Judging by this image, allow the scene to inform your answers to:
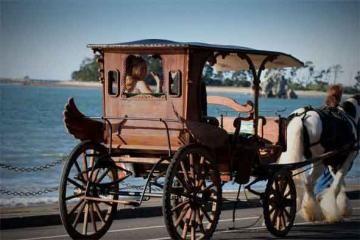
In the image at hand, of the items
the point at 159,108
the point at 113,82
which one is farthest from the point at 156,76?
the point at 159,108

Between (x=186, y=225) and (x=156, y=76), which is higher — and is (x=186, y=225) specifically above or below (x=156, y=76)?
below

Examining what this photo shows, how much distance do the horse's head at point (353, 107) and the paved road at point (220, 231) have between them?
1774 mm

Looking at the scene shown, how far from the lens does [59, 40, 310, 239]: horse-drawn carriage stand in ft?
27.4

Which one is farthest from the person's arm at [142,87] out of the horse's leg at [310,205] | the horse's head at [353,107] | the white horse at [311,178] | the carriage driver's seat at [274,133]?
the horse's head at [353,107]

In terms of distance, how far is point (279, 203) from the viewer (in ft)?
32.0

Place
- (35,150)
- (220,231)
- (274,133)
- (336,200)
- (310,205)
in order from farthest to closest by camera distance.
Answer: (35,150) → (336,200) → (310,205) → (274,133) → (220,231)

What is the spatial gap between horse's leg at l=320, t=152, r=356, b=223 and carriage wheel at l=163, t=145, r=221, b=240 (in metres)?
3.15

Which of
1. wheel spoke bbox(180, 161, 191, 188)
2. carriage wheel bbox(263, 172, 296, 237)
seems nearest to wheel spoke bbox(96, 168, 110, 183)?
wheel spoke bbox(180, 161, 191, 188)

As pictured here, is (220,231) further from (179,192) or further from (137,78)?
(137,78)

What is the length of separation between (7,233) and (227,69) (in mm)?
3682

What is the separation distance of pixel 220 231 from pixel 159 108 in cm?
231

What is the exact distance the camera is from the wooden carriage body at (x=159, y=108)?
8430mm

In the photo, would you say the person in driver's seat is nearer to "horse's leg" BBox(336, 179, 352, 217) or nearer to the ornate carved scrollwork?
the ornate carved scrollwork

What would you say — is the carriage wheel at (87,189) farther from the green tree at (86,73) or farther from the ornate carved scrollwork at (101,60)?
the green tree at (86,73)
